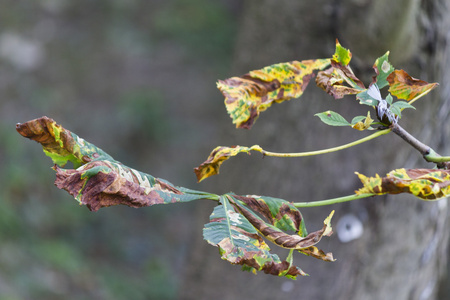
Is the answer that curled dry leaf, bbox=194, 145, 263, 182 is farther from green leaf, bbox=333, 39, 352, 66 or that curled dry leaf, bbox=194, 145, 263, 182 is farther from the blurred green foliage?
the blurred green foliage

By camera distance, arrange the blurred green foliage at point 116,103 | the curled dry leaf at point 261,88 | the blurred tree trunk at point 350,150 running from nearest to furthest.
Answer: the curled dry leaf at point 261,88
the blurred tree trunk at point 350,150
the blurred green foliage at point 116,103

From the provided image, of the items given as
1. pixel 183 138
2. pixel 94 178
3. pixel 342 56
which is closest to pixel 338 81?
pixel 342 56

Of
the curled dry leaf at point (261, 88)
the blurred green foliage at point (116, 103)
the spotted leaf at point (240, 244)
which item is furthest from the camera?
the blurred green foliage at point (116, 103)

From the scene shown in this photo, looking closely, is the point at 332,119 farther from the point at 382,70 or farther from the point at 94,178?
the point at 94,178

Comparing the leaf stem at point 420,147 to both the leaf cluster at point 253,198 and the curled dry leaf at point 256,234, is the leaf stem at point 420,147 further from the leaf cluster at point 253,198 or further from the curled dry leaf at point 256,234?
the curled dry leaf at point 256,234

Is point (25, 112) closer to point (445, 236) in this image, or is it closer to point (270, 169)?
point (270, 169)

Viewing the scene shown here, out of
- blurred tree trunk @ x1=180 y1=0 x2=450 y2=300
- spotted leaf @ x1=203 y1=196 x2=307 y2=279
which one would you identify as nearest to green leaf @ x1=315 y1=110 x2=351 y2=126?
spotted leaf @ x1=203 y1=196 x2=307 y2=279

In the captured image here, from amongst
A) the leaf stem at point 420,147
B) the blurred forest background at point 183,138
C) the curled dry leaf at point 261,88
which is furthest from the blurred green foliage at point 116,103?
the leaf stem at point 420,147
